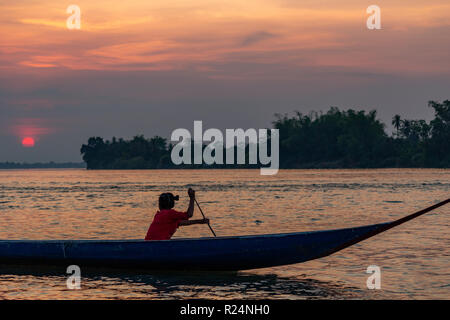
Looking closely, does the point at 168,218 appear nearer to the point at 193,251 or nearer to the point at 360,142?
the point at 193,251

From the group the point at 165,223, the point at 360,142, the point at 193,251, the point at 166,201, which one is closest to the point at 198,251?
the point at 193,251

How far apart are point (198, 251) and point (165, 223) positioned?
84cm

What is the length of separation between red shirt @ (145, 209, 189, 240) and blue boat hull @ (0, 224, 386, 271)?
162 mm

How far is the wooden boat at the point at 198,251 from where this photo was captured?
1264cm

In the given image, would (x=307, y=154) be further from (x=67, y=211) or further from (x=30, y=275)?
(x=30, y=275)

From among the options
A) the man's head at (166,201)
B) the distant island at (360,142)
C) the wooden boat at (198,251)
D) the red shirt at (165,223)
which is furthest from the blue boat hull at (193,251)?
the distant island at (360,142)

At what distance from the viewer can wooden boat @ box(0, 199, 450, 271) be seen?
41.5ft

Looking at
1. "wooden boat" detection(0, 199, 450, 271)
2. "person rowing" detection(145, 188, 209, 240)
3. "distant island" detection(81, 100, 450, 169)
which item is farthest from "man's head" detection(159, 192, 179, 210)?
"distant island" detection(81, 100, 450, 169)

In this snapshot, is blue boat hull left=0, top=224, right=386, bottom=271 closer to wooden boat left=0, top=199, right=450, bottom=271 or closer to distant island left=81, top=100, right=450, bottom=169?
wooden boat left=0, top=199, right=450, bottom=271

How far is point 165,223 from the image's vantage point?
13.1 m

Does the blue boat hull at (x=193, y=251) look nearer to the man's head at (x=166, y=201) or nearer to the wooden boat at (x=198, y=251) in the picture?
the wooden boat at (x=198, y=251)
